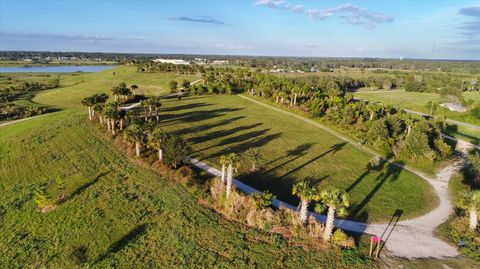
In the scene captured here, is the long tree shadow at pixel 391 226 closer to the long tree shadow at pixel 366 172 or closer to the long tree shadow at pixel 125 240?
the long tree shadow at pixel 366 172

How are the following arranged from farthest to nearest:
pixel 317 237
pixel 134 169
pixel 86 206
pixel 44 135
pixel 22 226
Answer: pixel 44 135, pixel 134 169, pixel 86 206, pixel 22 226, pixel 317 237

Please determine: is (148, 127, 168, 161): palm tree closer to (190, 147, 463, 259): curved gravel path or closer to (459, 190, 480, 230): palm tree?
(190, 147, 463, 259): curved gravel path

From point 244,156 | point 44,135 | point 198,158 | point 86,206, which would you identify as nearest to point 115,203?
point 86,206

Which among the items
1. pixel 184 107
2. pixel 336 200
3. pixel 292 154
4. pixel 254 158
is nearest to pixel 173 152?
pixel 254 158

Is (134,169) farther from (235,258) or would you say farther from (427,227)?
(427,227)

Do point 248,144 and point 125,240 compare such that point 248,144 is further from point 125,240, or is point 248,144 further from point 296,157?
point 125,240

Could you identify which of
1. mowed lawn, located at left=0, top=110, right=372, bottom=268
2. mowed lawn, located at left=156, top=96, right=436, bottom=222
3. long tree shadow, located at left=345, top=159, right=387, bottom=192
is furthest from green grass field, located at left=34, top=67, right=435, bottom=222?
mowed lawn, located at left=0, top=110, right=372, bottom=268
